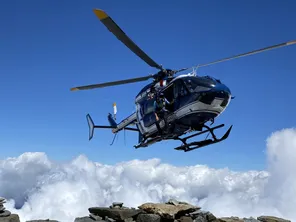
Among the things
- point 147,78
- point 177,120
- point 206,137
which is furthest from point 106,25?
point 206,137

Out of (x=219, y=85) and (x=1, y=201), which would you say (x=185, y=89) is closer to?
(x=219, y=85)

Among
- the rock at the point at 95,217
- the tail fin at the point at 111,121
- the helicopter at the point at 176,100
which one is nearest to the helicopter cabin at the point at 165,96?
the helicopter at the point at 176,100

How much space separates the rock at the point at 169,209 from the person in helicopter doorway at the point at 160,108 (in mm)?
6376

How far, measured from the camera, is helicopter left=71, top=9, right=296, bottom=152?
2255 centimetres

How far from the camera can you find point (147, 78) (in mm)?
27578

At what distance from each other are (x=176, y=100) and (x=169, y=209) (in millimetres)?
8006

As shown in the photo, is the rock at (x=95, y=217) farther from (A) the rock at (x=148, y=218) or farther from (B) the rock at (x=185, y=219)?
(B) the rock at (x=185, y=219)

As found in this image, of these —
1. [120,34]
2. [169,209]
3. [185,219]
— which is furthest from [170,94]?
[185,219]

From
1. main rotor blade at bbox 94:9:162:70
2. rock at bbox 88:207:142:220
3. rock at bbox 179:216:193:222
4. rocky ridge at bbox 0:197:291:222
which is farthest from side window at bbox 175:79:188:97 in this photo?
rock at bbox 88:207:142:220

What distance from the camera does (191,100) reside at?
75.6 feet

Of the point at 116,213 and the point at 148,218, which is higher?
the point at 148,218

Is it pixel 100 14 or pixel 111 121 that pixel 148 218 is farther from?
pixel 111 121

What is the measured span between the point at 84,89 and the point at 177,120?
9108 millimetres

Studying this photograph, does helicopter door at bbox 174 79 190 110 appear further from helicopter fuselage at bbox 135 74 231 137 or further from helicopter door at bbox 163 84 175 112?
helicopter door at bbox 163 84 175 112
